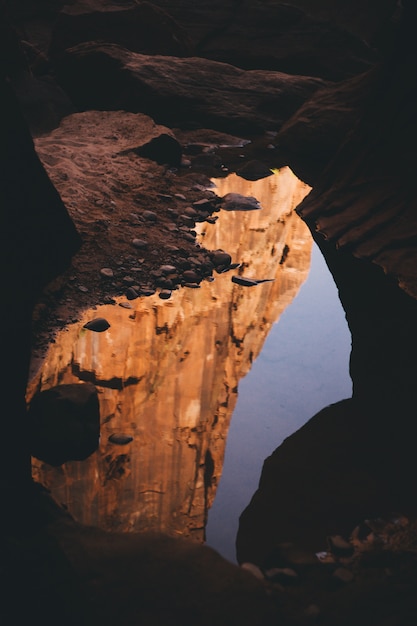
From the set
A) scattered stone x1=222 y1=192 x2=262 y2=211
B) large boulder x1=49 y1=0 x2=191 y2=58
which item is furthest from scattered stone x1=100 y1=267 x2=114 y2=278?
large boulder x1=49 y1=0 x2=191 y2=58

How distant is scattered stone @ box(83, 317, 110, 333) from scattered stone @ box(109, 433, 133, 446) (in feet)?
2.51

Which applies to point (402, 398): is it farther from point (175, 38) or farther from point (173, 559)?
point (175, 38)

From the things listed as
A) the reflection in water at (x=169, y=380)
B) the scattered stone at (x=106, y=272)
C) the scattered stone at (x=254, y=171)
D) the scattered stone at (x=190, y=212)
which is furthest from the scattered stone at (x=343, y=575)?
the scattered stone at (x=254, y=171)

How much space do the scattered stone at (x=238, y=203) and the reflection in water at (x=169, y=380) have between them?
58 cm

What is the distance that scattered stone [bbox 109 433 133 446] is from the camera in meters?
2.27

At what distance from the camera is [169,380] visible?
8.79 feet

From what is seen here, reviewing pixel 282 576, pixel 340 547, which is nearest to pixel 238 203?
pixel 340 547

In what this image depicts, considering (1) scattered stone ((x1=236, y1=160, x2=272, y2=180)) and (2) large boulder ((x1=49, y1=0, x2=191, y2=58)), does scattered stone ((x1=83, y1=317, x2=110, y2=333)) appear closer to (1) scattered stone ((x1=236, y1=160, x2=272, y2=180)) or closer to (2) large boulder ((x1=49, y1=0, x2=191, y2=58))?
(1) scattered stone ((x1=236, y1=160, x2=272, y2=180))

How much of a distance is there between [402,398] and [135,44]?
629 cm

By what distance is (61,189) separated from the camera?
4.14m

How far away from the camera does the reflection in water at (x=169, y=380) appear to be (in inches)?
80.0

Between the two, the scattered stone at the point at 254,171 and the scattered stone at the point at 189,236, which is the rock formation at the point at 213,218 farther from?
the scattered stone at the point at 254,171

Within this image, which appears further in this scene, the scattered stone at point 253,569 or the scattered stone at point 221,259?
the scattered stone at point 221,259

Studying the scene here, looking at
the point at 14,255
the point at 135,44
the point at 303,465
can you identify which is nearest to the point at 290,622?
the point at 303,465
